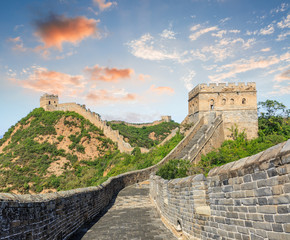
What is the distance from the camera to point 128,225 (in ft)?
28.9

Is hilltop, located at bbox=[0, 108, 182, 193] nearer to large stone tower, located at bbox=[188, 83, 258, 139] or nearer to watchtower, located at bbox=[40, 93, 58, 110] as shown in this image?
watchtower, located at bbox=[40, 93, 58, 110]

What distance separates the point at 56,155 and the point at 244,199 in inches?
1734

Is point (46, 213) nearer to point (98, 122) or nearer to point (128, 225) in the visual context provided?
point (128, 225)

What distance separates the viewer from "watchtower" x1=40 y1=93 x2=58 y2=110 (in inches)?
2239

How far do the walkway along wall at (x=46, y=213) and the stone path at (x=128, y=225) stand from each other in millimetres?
477

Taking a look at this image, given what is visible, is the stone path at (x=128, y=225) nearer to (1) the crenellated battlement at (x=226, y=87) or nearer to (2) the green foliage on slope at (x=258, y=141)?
(2) the green foliage on slope at (x=258, y=141)

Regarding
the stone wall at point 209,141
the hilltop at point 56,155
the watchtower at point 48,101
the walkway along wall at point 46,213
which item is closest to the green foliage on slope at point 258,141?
the stone wall at point 209,141

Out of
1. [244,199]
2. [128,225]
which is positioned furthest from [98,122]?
[244,199]

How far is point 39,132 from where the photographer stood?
49719mm

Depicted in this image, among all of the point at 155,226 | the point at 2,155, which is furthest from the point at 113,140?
the point at 155,226

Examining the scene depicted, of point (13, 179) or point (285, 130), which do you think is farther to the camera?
point (13, 179)

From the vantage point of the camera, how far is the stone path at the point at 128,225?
7526 millimetres

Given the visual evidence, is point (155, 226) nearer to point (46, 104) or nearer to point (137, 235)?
point (137, 235)

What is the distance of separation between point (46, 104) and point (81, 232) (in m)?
53.7
